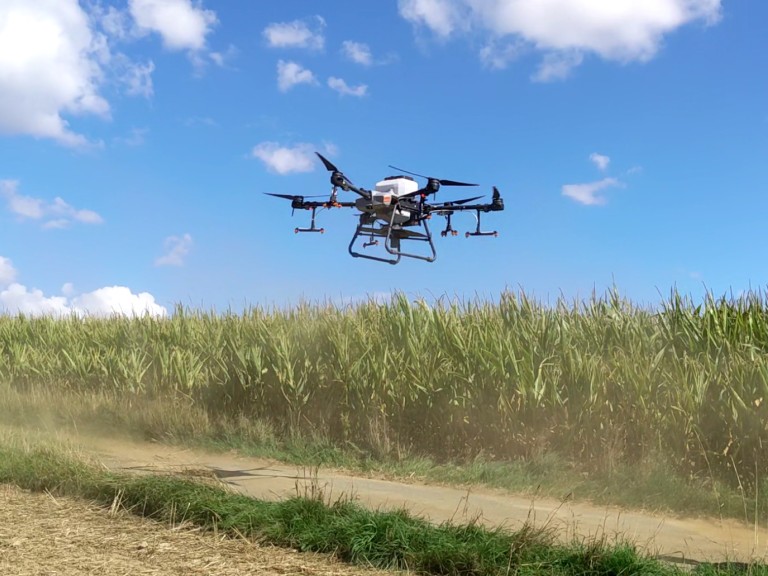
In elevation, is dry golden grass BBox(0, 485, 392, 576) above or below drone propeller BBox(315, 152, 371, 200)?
below

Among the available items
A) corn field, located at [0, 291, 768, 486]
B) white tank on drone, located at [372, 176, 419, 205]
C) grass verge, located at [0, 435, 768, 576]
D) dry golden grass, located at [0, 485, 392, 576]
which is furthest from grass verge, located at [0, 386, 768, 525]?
white tank on drone, located at [372, 176, 419, 205]

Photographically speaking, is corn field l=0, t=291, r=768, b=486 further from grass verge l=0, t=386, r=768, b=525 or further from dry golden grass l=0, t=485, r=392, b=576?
dry golden grass l=0, t=485, r=392, b=576

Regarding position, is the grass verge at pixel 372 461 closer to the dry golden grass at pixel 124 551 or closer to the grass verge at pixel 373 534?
the grass verge at pixel 373 534

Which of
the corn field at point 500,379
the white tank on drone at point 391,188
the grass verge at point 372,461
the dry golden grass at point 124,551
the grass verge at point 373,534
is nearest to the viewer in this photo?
the grass verge at point 373,534

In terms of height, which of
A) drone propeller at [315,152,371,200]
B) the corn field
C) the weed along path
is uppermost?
drone propeller at [315,152,371,200]

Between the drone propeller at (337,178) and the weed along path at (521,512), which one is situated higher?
the drone propeller at (337,178)

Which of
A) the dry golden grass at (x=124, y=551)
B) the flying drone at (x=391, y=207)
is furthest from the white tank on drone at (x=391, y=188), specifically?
the dry golden grass at (x=124, y=551)

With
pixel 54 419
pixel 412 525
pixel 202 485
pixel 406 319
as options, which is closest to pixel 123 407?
pixel 54 419
